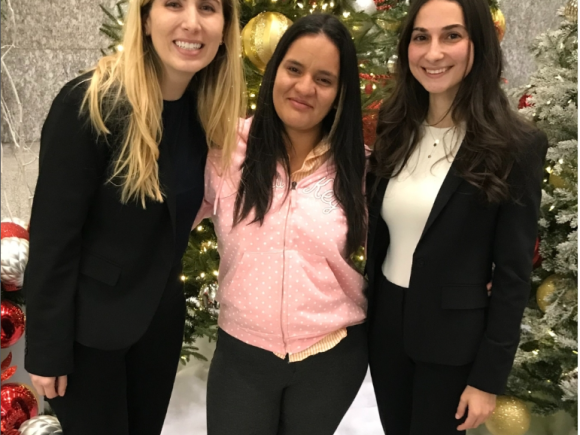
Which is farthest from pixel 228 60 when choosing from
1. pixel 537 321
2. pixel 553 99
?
pixel 537 321

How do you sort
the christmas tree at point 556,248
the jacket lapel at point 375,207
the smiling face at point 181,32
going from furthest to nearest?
the christmas tree at point 556,248
the jacket lapel at point 375,207
the smiling face at point 181,32

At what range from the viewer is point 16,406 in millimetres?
1913

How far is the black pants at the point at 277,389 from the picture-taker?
144 cm

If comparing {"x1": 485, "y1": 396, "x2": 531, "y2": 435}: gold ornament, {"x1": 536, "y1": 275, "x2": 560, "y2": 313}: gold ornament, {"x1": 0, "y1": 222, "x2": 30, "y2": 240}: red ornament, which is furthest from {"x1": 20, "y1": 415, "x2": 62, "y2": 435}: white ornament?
{"x1": 536, "y1": 275, "x2": 560, "y2": 313}: gold ornament

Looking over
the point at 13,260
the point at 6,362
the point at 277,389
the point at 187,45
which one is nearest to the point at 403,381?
the point at 277,389

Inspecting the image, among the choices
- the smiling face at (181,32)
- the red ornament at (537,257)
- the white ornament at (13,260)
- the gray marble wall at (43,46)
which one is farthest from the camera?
the gray marble wall at (43,46)

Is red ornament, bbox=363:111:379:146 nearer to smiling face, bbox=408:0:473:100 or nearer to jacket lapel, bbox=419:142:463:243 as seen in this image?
smiling face, bbox=408:0:473:100

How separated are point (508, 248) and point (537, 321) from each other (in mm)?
1180

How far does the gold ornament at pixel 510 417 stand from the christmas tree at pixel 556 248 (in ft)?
0.22

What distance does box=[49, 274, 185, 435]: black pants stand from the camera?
133cm

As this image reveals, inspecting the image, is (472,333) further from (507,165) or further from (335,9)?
(335,9)

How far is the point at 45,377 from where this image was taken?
1.25 meters

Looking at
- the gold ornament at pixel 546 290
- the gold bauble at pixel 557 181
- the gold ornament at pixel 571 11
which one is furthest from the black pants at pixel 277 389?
the gold ornament at pixel 571 11

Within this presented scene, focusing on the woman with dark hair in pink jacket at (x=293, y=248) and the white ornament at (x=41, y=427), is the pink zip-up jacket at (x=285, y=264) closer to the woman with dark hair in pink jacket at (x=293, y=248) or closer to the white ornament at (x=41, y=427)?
the woman with dark hair in pink jacket at (x=293, y=248)
